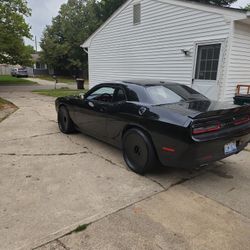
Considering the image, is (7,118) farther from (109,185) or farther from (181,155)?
(181,155)

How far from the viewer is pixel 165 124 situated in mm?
3289

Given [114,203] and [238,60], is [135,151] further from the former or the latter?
[238,60]

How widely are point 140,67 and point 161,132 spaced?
791 centimetres

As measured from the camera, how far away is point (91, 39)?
14.0m

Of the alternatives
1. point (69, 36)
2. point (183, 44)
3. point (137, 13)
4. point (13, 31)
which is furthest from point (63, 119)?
point (69, 36)

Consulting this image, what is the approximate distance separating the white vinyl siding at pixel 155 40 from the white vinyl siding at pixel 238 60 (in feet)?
0.93

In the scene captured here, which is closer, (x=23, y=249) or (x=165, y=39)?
(x=23, y=249)

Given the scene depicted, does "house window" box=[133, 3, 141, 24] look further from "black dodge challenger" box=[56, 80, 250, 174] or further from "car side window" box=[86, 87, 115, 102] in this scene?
"black dodge challenger" box=[56, 80, 250, 174]

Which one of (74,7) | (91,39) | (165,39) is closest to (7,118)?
(165,39)

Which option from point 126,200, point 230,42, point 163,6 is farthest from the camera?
point 163,6

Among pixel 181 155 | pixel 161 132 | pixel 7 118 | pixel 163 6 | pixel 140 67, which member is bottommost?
pixel 7 118

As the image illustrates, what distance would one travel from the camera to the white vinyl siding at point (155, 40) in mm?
8249

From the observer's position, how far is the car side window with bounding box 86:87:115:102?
4587mm

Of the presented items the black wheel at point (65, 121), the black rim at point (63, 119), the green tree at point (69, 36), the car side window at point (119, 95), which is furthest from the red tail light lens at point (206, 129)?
the green tree at point (69, 36)
